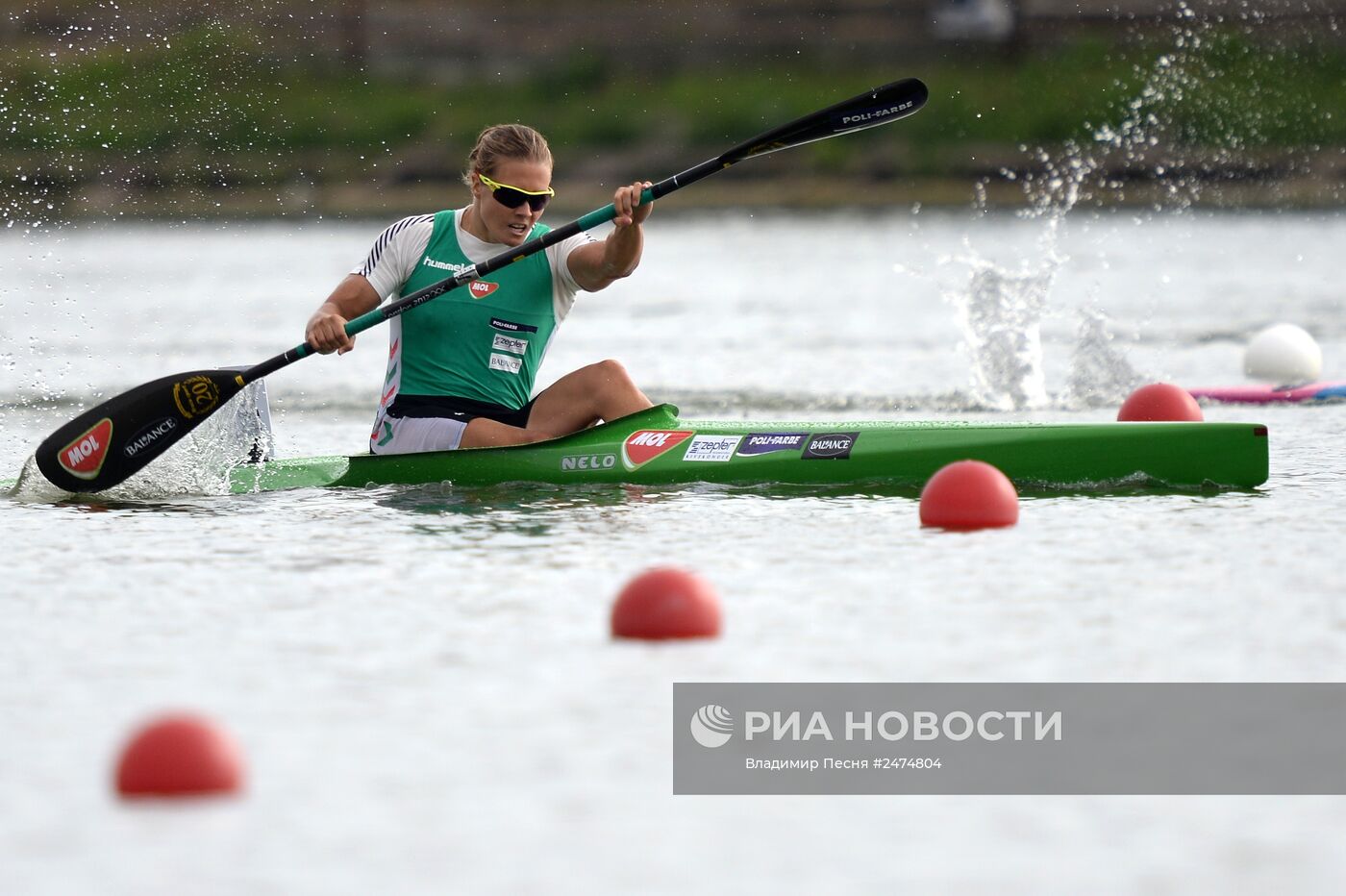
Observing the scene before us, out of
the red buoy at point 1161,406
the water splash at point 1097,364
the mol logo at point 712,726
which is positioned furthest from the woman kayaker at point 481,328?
the water splash at point 1097,364

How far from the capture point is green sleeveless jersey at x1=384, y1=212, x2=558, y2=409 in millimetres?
8281

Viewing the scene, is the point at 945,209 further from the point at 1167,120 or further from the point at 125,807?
the point at 125,807

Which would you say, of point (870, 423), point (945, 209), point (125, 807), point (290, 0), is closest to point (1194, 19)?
point (945, 209)

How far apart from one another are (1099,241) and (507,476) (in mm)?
22040

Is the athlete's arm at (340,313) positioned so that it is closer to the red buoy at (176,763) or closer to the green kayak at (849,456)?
the green kayak at (849,456)

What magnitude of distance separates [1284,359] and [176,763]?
9.78 meters

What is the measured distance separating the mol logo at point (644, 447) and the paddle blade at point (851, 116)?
4.10 ft

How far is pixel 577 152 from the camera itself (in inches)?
1893

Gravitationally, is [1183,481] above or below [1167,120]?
below

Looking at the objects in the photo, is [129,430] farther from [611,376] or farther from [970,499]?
[970,499]

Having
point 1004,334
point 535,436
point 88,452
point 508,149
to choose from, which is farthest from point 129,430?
point 1004,334

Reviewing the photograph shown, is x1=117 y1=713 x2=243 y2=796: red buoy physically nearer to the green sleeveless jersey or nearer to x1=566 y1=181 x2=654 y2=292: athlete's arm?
x1=566 y1=181 x2=654 y2=292: athlete's arm

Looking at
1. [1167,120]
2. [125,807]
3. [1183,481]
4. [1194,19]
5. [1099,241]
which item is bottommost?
[125,807]

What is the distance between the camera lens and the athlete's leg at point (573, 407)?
26.7ft
